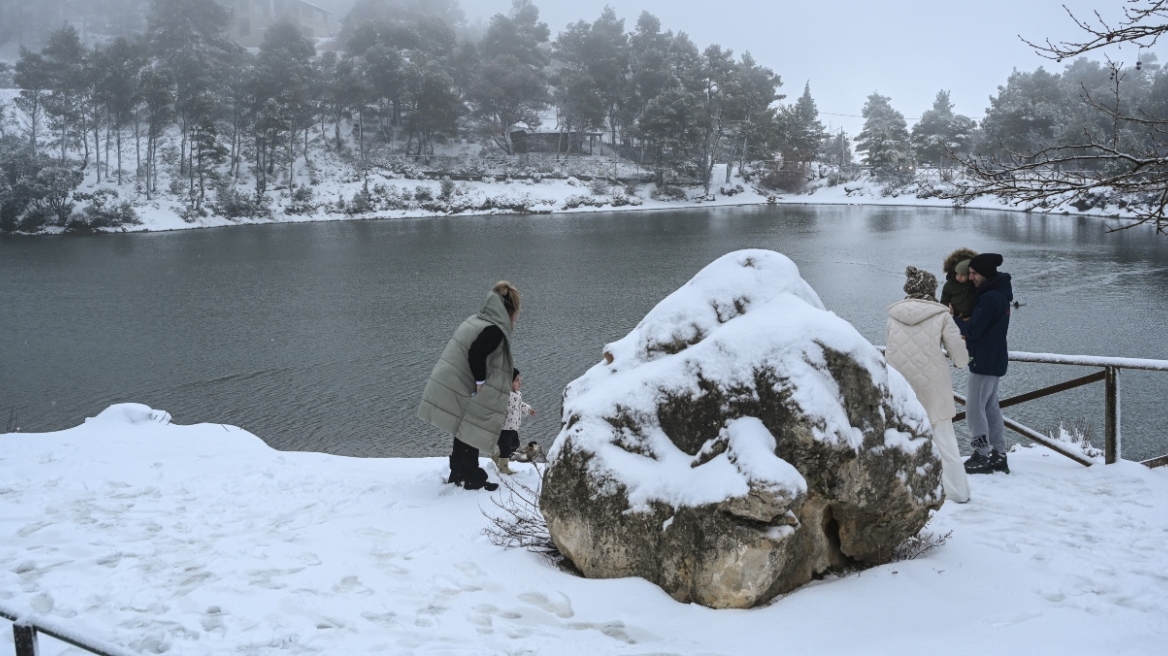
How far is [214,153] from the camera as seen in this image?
5134cm

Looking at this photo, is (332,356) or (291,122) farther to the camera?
(291,122)

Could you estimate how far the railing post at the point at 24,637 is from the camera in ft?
7.92

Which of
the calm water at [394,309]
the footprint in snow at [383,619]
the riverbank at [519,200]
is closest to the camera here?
the footprint in snow at [383,619]

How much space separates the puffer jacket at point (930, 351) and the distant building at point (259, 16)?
3644 inches

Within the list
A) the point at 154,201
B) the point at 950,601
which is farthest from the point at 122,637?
the point at 154,201

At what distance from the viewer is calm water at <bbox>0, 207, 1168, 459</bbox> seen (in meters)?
11.3

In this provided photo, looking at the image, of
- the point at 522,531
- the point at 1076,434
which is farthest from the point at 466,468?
the point at 1076,434

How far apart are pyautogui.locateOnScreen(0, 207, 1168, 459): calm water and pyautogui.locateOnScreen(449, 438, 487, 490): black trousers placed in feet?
14.0

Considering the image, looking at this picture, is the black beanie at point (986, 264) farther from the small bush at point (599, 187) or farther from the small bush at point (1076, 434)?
the small bush at point (599, 187)

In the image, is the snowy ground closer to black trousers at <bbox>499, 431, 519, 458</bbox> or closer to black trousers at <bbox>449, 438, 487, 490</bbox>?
black trousers at <bbox>449, 438, 487, 490</bbox>

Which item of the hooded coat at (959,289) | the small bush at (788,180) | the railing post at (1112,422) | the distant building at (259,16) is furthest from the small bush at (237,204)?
the railing post at (1112,422)

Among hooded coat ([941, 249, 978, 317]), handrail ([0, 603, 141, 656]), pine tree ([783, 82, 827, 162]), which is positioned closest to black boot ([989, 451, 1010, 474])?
hooded coat ([941, 249, 978, 317])

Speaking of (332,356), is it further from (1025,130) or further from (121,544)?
(1025,130)

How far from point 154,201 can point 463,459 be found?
50.6m
